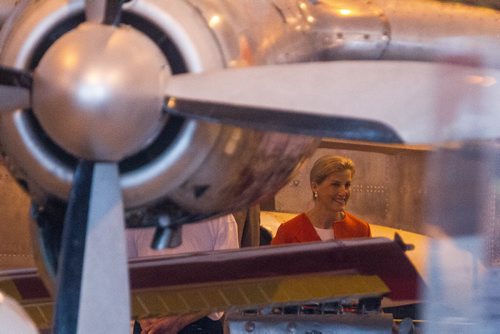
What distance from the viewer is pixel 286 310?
13.0ft

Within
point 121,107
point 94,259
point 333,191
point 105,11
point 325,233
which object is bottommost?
point 94,259

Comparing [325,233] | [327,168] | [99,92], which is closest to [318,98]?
[99,92]

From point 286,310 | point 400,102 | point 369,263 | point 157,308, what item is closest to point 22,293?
point 157,308

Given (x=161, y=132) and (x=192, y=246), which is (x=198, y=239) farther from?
(x=161, y=132)

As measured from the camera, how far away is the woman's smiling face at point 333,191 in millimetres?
4795

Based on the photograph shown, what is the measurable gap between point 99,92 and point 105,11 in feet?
1.15

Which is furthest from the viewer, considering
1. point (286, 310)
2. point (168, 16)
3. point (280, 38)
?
point (286, 310)

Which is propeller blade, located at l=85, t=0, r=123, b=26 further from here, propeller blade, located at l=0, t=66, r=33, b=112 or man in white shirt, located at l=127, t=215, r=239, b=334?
man in white shirt, located at l=127, t=215, r=239, b=334

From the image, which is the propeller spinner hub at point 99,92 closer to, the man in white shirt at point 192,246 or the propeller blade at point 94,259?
the propeller blade at point 94,259

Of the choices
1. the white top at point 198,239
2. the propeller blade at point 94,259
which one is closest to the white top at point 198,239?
the white top at point 198,239

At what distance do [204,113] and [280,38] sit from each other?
26.2 inches

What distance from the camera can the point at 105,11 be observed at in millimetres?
3020

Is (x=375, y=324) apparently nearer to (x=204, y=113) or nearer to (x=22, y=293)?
(x=204, y=113)

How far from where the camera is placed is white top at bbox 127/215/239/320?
4.48 m
